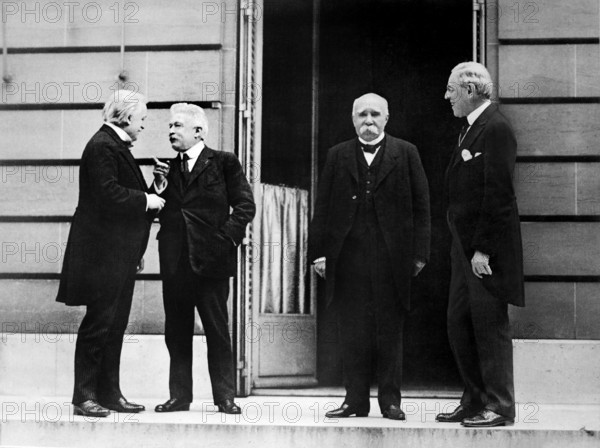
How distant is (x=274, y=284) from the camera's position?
9.02m

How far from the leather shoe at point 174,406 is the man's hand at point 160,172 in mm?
1556

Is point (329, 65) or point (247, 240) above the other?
point (329, 65)

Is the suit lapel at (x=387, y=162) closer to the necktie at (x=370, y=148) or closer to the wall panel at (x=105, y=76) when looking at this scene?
the necktie at (x=370, y=148)

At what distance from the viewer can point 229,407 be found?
292 inches

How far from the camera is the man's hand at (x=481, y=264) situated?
272 inches

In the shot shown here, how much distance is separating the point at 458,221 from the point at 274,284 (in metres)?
2.32

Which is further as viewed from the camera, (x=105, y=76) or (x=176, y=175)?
(x=105, y=76)

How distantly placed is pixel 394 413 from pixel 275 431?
85 centimetres

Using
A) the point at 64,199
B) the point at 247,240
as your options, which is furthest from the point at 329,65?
the point at 64,199

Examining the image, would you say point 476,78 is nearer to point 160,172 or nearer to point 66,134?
point 160,172

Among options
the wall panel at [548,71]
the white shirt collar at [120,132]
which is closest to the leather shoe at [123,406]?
the white shirt collar at [120,132]

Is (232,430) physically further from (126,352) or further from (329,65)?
(329,65)

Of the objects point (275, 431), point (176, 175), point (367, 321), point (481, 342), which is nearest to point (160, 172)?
Answer: point (176, 175)

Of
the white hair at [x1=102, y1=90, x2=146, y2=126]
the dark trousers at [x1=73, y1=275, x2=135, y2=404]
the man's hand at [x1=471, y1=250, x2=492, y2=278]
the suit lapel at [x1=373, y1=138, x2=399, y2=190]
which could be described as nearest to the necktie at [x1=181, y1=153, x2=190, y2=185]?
the white hair at [x1=102, y1=90, x2=146, y2=126]
